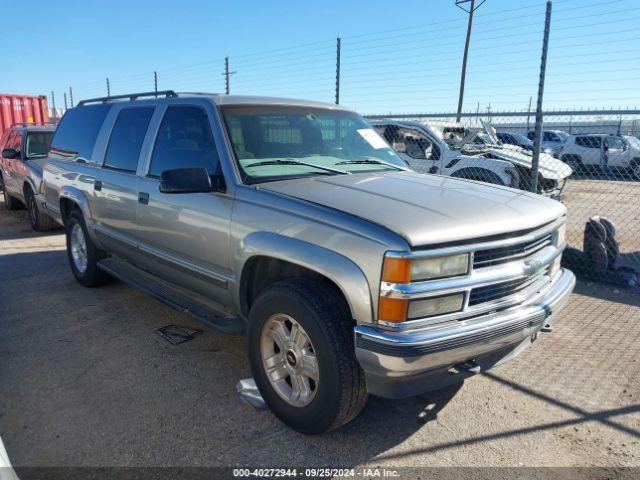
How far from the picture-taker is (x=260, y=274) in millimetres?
3191

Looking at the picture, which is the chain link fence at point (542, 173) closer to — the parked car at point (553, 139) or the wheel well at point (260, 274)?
the wheel well at point (260, 274)

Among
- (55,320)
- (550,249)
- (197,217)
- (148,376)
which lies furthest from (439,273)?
(55,320)

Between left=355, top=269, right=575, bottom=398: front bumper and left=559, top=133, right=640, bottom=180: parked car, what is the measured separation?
15.7 meters

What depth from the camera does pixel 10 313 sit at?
482cm

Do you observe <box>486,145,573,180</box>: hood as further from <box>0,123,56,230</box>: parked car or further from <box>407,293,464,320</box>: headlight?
<box>0,123,56,230</box>: parked car

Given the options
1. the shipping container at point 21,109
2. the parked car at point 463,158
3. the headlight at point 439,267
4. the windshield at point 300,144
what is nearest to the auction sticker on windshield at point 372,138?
the windshield at point 300,144

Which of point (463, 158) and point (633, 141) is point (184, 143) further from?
point (633, 141)

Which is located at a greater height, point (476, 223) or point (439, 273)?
point (476, 223)

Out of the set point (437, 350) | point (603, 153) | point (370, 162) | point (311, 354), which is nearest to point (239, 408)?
point (311, 354)

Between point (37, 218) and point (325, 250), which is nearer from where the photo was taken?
point (325, 250)

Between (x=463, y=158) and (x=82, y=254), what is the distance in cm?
649

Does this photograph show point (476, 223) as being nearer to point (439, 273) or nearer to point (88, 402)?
point (439, 273)

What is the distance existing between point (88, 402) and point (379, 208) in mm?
2247

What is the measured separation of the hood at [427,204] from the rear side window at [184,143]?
0.66 m
